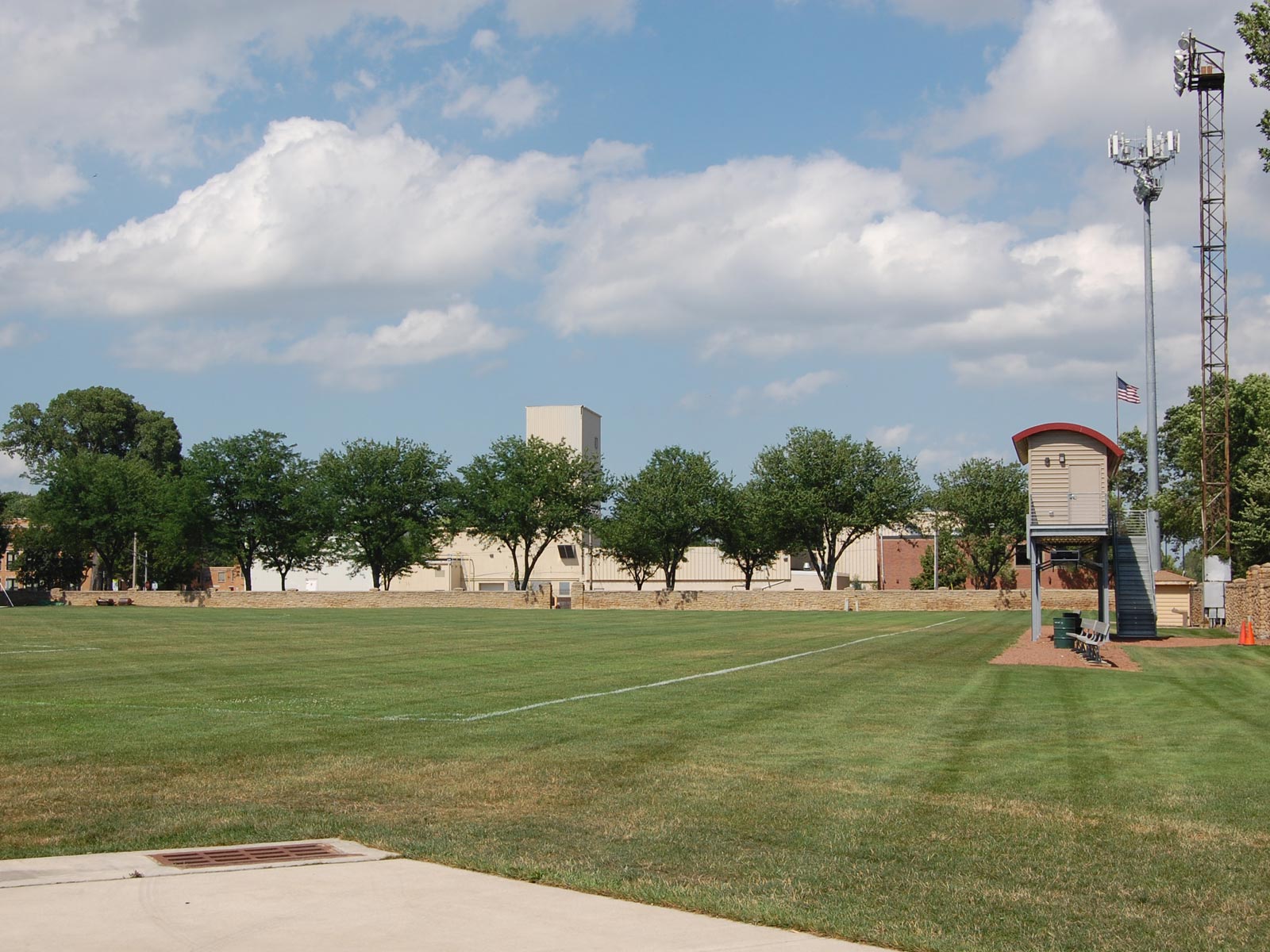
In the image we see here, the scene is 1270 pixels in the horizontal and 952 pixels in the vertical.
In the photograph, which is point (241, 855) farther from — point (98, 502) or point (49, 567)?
point (49, 567)

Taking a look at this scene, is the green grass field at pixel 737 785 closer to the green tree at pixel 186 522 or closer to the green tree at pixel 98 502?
the green tree at pixel 186 522

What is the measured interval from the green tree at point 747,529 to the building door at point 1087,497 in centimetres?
4464

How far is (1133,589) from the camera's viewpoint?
129 feet

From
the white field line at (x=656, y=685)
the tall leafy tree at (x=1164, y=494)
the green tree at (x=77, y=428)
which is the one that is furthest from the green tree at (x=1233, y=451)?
the green tree at (x=77, y=428)

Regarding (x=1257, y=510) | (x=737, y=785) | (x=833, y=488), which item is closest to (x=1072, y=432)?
(x=1257, y=510)

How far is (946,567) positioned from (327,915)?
95.2m

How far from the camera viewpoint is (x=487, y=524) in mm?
87000

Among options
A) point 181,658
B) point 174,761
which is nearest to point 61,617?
point 181,658

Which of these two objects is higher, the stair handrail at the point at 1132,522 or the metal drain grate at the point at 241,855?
the stair handrail at the point at 1132,522

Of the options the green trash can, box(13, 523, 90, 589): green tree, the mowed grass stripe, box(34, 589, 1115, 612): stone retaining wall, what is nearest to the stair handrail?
the green trash can

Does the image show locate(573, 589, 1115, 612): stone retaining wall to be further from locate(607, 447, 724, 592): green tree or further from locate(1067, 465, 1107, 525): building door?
locate(1067, 465, 1107, 525): building door

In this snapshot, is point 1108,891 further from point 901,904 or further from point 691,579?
point 691,579

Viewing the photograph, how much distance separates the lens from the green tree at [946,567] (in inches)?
3698

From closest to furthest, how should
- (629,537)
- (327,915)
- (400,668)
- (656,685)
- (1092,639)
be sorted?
1. (327,915)
2. (656,685)
3. (400,668)
4. (1092,639)
5. (629,537)
